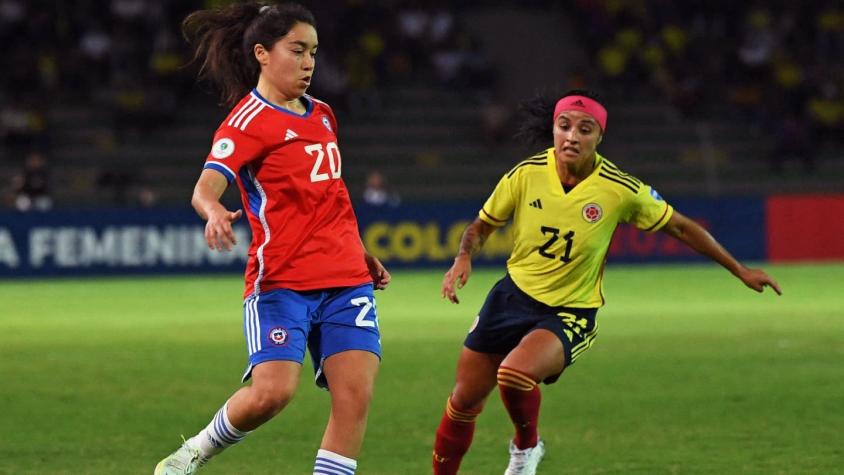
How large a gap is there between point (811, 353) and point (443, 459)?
6.55m

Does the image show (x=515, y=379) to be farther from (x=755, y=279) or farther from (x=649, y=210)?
→ (x=755, y=279)

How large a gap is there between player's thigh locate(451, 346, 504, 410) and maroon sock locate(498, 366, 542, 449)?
0.13 m

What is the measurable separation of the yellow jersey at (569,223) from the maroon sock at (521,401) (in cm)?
47

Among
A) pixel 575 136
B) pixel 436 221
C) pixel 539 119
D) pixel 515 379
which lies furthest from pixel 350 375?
pixel 436 221

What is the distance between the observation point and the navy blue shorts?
686cm

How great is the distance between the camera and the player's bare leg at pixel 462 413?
6.86 meters

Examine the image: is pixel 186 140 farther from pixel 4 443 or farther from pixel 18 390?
pixel 4 443

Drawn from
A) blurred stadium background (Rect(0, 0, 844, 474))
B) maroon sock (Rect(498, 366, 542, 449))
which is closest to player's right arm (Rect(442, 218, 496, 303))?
maroon sock (Rect(498, 366, 542, 449))

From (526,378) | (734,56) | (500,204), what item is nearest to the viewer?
(526,378)

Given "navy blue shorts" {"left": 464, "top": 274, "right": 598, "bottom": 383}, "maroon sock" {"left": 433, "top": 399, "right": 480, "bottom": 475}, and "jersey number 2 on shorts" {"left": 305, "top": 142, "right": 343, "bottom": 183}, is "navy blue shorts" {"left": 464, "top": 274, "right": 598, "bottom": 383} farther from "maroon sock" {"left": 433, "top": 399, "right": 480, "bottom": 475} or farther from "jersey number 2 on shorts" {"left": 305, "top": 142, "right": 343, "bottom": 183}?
"jersey number 2 on shorts" {"left": 305, "top": 142, "right": 343, "bottom": 183}

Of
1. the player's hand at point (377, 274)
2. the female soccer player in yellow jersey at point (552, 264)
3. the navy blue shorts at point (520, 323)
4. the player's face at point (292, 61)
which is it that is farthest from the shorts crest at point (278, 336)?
the navy blue shorts at point (520, 323)

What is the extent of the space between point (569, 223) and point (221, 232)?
2.35m

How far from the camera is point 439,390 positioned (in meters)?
10.6

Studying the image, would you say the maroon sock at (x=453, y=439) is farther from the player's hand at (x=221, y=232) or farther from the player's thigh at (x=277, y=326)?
the player's hand at (x=221, y=232)
